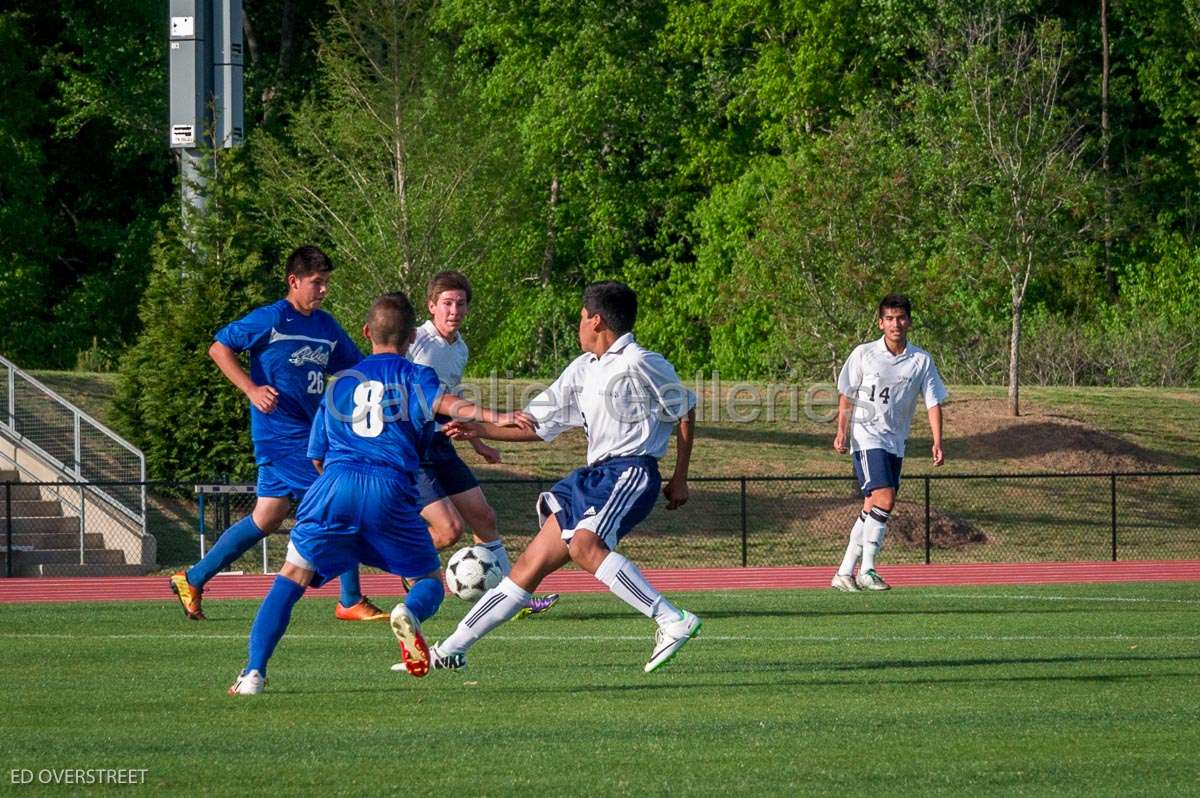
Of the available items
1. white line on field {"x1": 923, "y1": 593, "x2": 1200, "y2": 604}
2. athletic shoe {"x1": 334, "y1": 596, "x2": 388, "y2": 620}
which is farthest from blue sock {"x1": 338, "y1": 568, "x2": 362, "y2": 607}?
white line on field {"x1": 923, "y1": 593, "x2": 1200, "y2": 604}

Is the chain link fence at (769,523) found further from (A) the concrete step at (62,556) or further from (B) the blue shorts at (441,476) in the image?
(B) the blue shorts at (441,476)

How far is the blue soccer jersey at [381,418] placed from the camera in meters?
7.89

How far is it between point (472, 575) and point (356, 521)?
252cm

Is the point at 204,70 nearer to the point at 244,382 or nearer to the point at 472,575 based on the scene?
the point at 244,382

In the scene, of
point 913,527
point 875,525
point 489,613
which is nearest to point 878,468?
point 875,525

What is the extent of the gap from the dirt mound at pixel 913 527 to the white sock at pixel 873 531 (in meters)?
7.92

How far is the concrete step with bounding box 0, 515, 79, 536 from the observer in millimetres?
20625

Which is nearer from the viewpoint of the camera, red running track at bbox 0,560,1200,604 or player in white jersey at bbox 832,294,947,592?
player in white jersey at bbox 832,294,947,592

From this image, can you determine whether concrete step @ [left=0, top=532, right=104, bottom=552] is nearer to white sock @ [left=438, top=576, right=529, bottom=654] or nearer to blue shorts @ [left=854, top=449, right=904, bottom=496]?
blue shorts @ [left=854, top=449, right=904, bottom=496]

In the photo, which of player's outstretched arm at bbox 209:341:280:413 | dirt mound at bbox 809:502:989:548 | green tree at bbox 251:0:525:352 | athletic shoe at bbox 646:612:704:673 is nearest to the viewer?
athletic shoe at bbox 646:612:704:673

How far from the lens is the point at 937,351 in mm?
32031

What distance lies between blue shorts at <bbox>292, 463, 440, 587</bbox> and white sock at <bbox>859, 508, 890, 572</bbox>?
21.8ft

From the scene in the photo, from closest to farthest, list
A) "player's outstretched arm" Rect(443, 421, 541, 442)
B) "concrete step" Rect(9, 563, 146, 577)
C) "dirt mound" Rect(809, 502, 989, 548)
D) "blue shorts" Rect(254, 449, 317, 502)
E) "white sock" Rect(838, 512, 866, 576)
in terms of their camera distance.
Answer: "player's outstretched arm" Rect(443, 421, 541, 442)
"blue shorts" Rect(254, 449, 317, 502)
"white sock" Rect(838, 512, 866, 576)
"concrete step" Rect(9, 563, 146, 577)
"dirt mound" Rect(809, 502, 989, 548)

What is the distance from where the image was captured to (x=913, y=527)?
22406 millimetres
